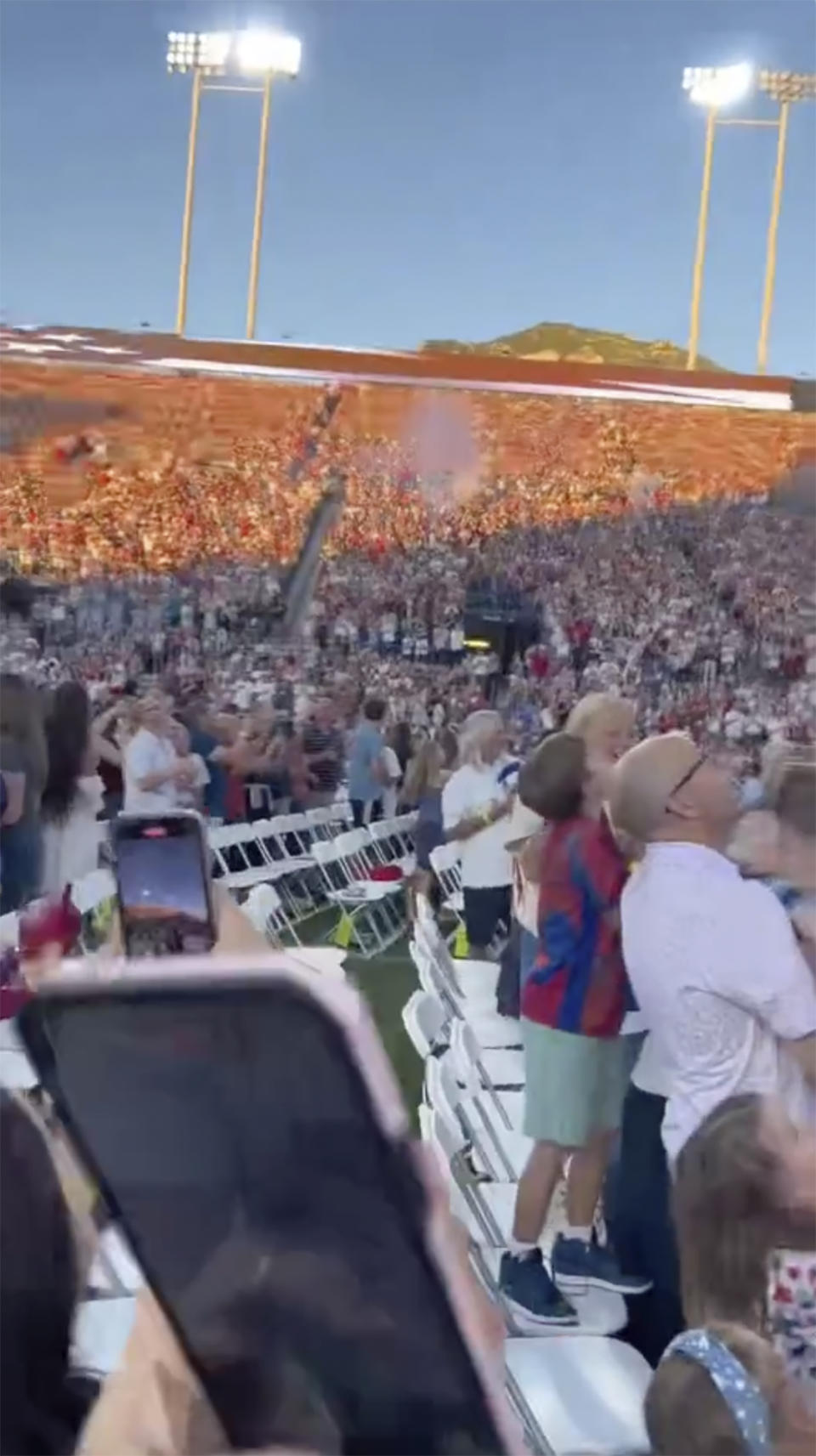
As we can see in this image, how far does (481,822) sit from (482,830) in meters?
0.02

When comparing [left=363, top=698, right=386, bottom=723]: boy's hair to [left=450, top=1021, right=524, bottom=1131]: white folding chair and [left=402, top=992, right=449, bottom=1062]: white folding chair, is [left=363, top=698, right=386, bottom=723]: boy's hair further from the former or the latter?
[left=450, top=1021, right=524, bottom=1131]: white folding chair

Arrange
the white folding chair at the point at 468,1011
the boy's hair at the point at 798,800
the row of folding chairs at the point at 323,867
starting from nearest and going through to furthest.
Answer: the boy's hair at the point at 798,800 < the row of folding chairs at the point at 323,867 < the white folding chair at the point at 468,1011

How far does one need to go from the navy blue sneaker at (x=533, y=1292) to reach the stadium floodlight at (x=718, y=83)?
1.40m

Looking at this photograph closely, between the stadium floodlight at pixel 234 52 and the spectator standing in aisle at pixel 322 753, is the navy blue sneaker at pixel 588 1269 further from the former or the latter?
the stadium floodlight at pixel 234 52

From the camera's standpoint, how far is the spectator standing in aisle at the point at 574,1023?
229 centimetres

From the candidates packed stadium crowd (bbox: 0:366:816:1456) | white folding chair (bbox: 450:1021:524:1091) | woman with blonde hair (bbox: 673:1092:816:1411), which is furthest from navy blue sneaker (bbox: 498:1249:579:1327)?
woman with blonde hair (bbox: 673:1092:816:1411)

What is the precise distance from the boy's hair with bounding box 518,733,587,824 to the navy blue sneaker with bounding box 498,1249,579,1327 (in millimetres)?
567

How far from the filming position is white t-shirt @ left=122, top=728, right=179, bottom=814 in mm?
2084

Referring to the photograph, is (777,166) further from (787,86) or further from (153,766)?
(153,766)

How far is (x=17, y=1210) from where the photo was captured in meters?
0.93

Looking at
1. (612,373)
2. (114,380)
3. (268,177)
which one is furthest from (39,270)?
(612,373)

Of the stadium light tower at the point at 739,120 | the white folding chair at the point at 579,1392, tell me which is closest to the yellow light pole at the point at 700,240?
the stadium light tower at the point at 739,120

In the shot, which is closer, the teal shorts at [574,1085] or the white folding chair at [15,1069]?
the white folding chair at [15,1069]

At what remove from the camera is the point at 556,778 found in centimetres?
226
